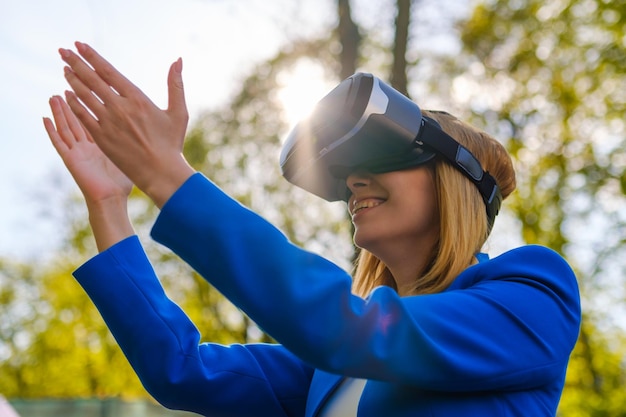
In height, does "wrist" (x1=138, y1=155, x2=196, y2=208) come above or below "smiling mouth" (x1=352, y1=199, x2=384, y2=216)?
above

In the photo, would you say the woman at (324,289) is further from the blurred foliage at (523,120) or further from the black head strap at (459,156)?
the blurred foliage at (523,120)

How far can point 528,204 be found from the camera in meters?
18.3

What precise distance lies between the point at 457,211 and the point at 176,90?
1.00 metres

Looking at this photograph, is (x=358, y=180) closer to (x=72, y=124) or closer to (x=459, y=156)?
(x=459, y=156)

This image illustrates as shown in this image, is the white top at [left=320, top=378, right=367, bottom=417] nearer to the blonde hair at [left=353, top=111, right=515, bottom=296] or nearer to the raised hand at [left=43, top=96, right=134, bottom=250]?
the blonde hair at [left=353, top=111, right=515, bottom=296]

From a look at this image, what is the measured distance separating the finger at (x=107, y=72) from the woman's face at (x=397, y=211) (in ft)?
2.92

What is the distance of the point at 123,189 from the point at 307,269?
680mm

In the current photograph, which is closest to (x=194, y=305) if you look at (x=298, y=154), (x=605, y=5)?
(x=605, y=5)

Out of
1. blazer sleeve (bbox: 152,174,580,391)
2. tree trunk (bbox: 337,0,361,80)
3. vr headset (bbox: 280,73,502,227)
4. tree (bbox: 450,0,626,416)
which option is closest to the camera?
blazer sleeve (bbox: 152,174,580,391)

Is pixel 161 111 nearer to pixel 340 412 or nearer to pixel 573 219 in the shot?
pixel 340 412

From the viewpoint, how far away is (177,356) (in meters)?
2.00

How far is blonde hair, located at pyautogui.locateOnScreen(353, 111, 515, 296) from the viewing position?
84.1 inches

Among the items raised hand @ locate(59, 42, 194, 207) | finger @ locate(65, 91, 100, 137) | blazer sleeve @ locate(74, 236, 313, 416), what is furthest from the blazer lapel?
finger @ locate(65, 91, 100, 137)

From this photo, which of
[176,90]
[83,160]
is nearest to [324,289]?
[176,90]
